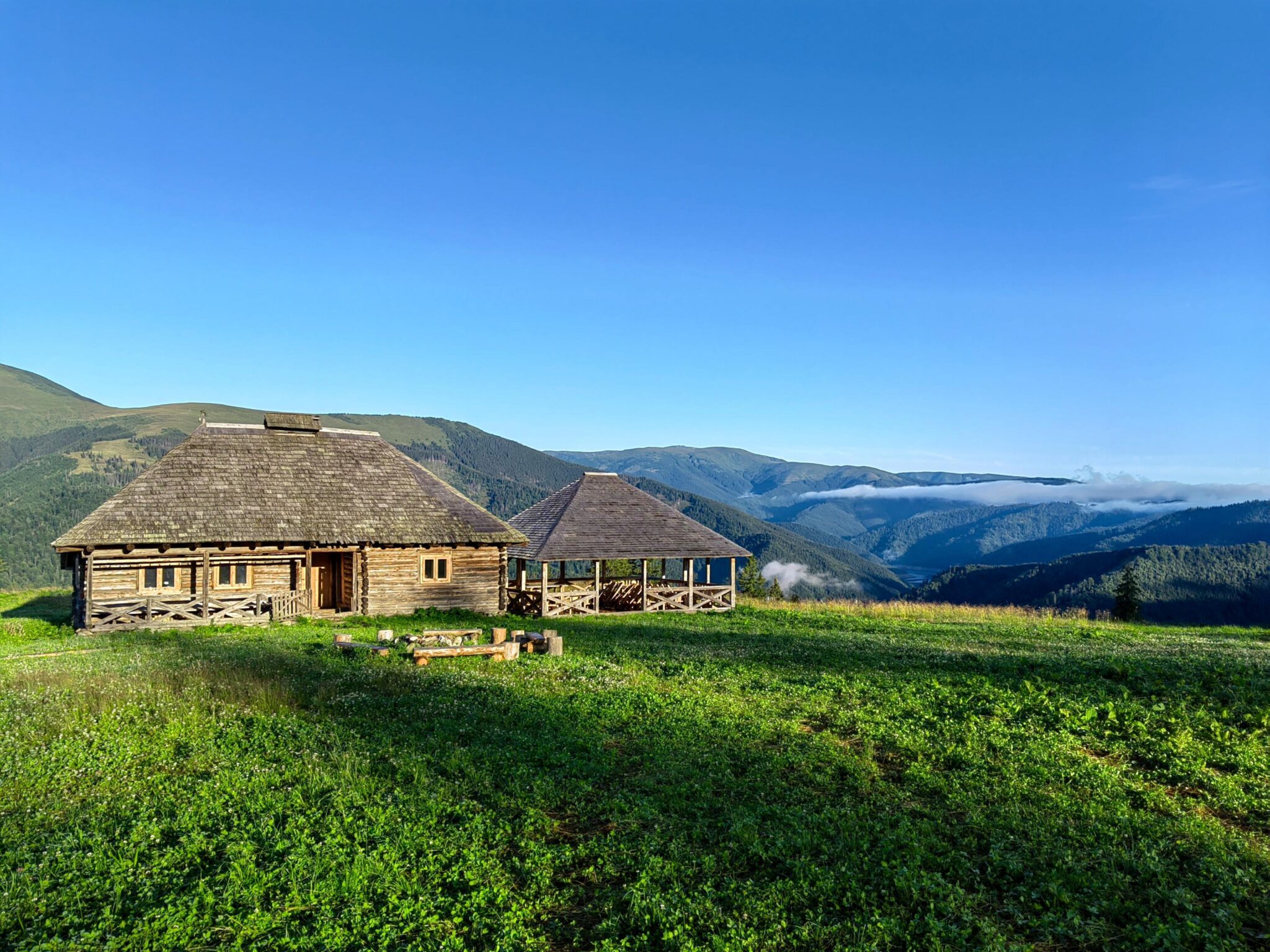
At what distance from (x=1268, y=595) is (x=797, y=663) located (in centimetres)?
18527

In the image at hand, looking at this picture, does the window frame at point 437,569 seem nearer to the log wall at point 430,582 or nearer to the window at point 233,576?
the log wall at point 430,582

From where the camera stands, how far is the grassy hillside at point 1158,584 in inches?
5906

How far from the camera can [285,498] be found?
2809 cm

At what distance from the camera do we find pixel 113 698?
1254 centimetres

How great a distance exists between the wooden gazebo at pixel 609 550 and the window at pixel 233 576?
9.76 metres

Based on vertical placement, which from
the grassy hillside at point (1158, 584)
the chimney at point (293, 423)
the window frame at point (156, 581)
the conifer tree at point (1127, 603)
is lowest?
the grassy hillside at point (1158, 584)

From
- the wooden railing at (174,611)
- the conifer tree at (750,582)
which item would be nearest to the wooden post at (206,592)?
the wooden railing at (174,611)

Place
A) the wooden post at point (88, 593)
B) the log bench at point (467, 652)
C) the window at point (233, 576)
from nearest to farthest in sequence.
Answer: the log bench at point (467, 652)
the wooden post at point (88, 593)
the window at point (233, 576)

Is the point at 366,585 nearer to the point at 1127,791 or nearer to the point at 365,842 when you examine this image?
the point at 365,842

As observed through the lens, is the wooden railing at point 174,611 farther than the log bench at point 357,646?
Yes

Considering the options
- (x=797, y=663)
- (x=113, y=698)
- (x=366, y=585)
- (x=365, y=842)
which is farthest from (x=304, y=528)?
(x=365, y=842)

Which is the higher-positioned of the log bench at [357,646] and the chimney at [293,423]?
the chimney at [293,423]

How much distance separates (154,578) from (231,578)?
2.42 meters

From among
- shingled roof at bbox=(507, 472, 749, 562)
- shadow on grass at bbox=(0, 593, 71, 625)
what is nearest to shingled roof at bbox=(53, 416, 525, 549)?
shingled roof at bbox=(507, 472, 749, 562)
